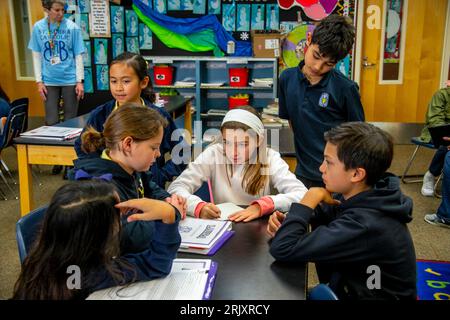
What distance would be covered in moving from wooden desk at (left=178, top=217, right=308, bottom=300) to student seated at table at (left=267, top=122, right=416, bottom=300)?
0.18 ft

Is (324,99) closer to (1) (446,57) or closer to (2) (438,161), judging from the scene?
(2) (438,161)

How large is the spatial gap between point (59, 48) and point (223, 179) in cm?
328

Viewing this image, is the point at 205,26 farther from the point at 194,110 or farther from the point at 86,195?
the point at 86,195

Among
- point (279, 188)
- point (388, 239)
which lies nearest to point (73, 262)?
point (388, 239)

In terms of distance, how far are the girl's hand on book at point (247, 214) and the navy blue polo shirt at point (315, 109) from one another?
660 millimetres

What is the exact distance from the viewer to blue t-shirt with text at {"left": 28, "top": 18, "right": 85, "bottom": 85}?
4730 millimetres

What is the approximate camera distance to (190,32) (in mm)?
6352

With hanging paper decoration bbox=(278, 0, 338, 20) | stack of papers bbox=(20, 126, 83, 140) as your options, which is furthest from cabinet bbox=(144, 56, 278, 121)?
stack of papers bbox=(20, 126, 83, 140)

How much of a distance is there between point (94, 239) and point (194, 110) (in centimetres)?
519

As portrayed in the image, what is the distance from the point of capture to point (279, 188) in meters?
2.14

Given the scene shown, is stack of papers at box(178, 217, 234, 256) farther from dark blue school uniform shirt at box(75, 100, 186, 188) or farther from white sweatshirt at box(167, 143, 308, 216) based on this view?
dark blue school uniform shirt at box(75, 100, 186, 188)

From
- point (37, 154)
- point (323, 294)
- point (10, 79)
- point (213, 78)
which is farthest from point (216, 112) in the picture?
point (323, 294)

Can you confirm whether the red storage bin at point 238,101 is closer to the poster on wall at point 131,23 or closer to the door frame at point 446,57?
the poster on wall at point 131,23

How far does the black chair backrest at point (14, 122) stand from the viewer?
411 cm
